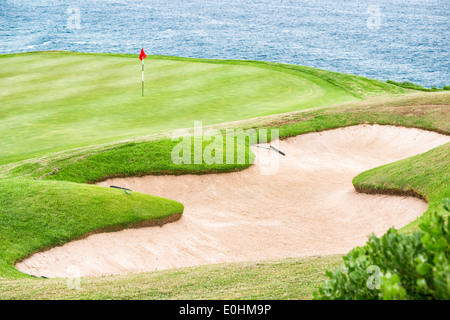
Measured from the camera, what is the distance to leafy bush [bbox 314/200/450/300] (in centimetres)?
426

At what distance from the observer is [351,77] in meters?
32.5

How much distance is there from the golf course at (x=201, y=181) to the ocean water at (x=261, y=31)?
132 feet

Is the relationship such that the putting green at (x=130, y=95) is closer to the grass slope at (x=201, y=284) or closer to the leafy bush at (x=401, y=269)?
the grass slope at (x=201, y=284)

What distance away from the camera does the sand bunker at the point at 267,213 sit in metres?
12.6

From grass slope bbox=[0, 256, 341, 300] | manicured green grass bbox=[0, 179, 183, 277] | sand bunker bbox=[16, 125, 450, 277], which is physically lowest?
sand bunker bbox=[16, 125, 450, 277]

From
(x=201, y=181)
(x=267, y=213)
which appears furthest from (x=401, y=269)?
(x=201, y=181)

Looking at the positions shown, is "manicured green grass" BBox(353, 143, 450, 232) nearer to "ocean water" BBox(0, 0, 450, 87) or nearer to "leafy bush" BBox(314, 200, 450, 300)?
"leafy bush" BBox(314, 200, 450, 300)

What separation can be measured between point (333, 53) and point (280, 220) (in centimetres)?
6403

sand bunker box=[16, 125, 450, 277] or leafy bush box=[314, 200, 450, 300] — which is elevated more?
leafy bush box=[314, 200, 450, 300]

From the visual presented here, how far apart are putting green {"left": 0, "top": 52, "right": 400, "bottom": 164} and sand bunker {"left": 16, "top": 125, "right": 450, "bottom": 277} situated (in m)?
4.11

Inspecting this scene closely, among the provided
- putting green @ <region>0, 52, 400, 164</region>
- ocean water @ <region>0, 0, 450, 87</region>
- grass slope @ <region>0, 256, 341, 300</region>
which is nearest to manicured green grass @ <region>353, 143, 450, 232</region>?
grass slope @ <region>0, 256, 341, 300</region>

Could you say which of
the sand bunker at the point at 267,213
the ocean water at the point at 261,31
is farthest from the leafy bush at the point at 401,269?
the ocean water at the point at 261,31

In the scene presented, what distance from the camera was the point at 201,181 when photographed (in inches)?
709
